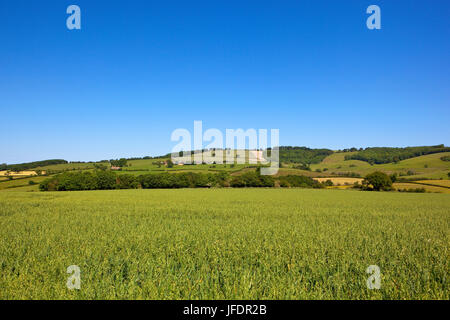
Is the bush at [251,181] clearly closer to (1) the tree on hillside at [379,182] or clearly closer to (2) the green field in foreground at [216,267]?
(1) the tree on hillside at [379,182]

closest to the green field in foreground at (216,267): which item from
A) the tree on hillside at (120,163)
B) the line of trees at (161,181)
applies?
the line of trees at (161,181)

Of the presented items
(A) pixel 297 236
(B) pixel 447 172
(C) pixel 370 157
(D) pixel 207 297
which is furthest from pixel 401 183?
(D) pixel 207 297

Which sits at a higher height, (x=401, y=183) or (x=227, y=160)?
(x=227, y=160)

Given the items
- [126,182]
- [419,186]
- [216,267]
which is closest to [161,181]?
[126,182]

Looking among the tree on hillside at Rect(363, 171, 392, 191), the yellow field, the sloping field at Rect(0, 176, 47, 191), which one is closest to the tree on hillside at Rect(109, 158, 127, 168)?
the sloping field at Rect(0, 176, 47, 191)

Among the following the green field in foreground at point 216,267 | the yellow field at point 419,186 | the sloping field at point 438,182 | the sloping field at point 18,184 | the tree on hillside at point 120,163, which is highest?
the tree on hillside at point 120,163

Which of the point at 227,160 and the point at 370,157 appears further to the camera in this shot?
the point at 370,157

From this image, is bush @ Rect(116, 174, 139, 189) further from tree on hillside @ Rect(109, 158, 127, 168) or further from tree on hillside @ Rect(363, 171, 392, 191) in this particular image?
tree on hillside @ Rect(363, 171, 392, 191)
